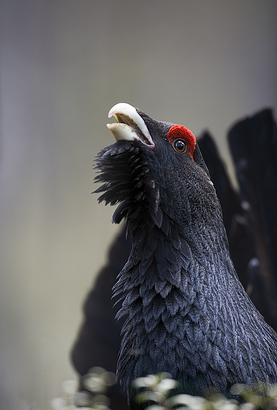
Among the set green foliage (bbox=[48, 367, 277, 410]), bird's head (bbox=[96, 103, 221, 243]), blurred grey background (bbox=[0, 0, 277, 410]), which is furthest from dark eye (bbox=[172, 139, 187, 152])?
Answer: blurred grey background (bbox=[0, 0, 277, 410])

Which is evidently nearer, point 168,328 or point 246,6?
point 168,328

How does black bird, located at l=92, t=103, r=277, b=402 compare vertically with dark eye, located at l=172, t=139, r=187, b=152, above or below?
below

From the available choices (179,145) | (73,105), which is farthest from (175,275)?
(73,105)

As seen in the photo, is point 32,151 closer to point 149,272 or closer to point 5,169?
point 5,169

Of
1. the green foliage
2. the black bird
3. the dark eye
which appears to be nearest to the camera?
the green foliage

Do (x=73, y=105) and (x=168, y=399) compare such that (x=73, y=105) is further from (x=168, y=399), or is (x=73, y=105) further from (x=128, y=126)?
(x=168, y=399)

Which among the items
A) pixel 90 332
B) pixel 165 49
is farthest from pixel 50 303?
pixel 165 49

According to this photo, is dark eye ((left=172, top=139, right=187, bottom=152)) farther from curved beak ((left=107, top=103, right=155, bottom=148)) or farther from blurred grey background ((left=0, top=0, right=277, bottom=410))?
blurred grey background ((left=0, top=0, right=277, bottom=410))
